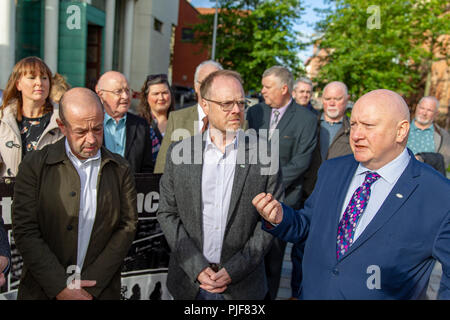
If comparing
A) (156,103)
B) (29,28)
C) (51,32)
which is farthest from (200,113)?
(29,28)

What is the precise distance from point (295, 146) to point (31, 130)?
2.66 metres

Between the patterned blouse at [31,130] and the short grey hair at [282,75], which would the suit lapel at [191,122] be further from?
the patterned blouse at [31,130]

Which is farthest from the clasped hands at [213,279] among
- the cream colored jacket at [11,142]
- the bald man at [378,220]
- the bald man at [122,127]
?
the cream colored jacket at [11,142]

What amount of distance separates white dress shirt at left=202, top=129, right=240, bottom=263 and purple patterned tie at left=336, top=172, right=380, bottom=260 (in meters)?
0.84

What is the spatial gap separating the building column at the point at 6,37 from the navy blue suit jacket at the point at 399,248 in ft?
47.7

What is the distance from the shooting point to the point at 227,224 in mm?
2723

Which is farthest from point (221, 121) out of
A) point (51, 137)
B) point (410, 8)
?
point (410, 8)

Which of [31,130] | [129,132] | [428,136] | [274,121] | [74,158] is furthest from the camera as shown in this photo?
[428,136]

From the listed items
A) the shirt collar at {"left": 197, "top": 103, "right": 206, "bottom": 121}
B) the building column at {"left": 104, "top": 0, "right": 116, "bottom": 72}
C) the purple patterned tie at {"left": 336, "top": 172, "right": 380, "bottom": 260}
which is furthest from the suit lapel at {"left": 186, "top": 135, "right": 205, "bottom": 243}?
the building column at {"left": 104, "top": 0, "right": 116, "bottom": 72}

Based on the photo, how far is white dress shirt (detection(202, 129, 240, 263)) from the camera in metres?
2.75

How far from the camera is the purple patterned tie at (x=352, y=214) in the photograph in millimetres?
2201

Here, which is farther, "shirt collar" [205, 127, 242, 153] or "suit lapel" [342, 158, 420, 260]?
"shirt collar" [205, 127, 242, 153]

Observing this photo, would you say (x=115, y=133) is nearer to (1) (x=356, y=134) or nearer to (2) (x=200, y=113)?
(2) (x=200, y=113)

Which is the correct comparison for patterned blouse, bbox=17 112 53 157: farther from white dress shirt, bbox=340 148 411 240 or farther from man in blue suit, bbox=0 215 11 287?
white dress shirt, bbox=340 148 411 240
